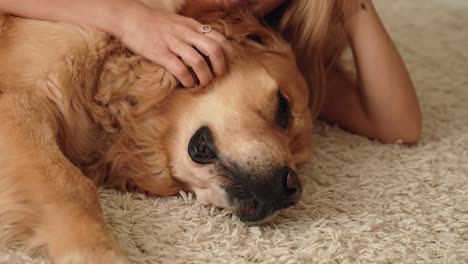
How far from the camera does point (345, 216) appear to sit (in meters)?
1.37

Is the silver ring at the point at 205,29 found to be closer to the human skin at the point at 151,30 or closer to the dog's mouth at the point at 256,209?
the human skin at the point at 151,30

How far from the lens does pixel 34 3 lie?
4.58 feet

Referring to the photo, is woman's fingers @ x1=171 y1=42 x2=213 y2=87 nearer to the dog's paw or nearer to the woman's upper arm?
the dog's paw

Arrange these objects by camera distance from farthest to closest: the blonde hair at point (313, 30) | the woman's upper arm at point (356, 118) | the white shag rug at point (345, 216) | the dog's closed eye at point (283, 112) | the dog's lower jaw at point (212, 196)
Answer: the woman's upper arm at point (356, 118)
the blonde hair at point (313, 30)
the dog's closed eye at point (283, 112)
the dog's lower jaw at point (212, 196)
the white shag rug at point (345, 216)

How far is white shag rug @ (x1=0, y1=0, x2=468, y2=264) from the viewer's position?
1190mm

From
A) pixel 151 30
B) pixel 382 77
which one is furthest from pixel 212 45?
pixel 382 77

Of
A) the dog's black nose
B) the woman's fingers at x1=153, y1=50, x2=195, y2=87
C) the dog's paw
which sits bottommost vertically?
the dog's paw

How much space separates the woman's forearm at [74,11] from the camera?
4.55 feet

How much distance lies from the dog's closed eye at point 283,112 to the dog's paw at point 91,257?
1.86 ft

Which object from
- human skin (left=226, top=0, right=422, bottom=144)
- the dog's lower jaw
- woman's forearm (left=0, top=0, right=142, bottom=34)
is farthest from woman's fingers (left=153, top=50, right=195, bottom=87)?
human skin (left=226, top=0, right=422, bottom=144)

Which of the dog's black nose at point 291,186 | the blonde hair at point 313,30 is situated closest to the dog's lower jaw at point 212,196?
the dog's black nose at point 291,186

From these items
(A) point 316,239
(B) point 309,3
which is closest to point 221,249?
(A) point 316,239

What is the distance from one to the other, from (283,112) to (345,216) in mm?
300

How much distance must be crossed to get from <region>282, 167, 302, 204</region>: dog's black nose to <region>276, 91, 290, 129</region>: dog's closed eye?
17cm
